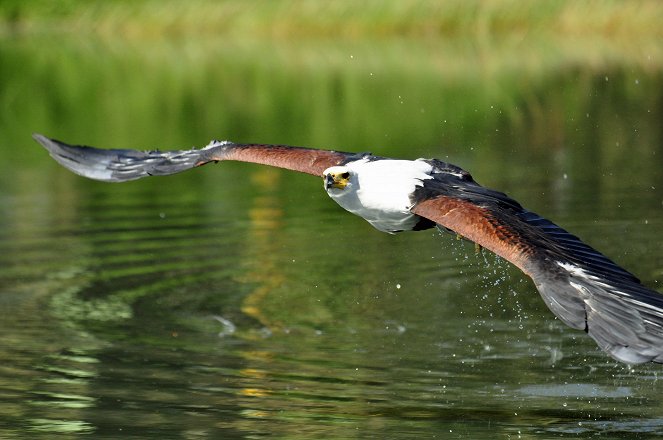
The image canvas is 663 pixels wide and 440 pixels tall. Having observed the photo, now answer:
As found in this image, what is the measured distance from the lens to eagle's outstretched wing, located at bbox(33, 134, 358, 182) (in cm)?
1080

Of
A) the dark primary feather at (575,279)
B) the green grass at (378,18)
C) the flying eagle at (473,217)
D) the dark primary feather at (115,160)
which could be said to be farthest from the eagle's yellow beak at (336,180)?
the green grass at (378,18)

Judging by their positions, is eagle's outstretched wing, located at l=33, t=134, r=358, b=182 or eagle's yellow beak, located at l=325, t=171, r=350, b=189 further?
eagle's outstretched wing, located at l=33, t=134, r=358, b=182

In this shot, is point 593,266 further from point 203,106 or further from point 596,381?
point 203,106

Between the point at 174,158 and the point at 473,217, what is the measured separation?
119 inches

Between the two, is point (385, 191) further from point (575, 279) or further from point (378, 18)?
point (378, 18)

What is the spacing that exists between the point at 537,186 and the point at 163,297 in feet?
21.8

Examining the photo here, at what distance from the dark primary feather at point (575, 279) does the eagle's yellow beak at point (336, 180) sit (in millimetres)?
815

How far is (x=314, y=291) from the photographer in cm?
1356

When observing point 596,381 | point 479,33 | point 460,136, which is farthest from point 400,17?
point 596,381

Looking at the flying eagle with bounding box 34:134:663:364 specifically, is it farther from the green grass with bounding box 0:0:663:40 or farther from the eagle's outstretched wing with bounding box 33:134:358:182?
the green grass with bounding box 0:0:663:40

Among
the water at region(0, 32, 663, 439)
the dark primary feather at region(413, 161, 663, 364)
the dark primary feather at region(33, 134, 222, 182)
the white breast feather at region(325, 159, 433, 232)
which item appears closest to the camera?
the dark primary feather at region(413, 161, 663, 364)

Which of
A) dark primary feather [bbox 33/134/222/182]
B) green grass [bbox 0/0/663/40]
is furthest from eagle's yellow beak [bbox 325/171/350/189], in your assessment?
green grass [bbox 0/0/663/40]

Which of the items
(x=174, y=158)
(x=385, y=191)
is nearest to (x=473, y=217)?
(x=385, y=191)

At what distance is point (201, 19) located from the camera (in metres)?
39.4
